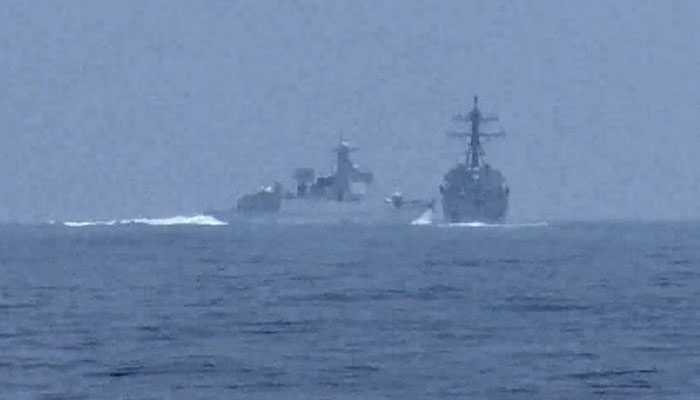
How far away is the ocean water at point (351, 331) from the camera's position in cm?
2758

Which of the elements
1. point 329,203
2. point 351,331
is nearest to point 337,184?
point 329,203

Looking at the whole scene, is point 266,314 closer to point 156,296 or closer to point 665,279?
point 156,296

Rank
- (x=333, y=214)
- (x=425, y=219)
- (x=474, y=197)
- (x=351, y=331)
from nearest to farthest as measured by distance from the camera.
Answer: (x=351, y=331), (x=474, y=197), (x=333, y=214), (x=425, y=219)

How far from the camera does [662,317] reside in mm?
38281

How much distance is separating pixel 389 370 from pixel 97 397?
15.5ft

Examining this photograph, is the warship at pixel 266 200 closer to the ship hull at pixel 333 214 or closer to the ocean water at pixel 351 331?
the ship hull at pixel 333 214

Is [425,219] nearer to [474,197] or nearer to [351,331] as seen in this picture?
[474,197]

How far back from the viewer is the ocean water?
90.5 feet

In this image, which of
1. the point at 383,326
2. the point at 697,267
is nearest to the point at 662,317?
the point at 383,326

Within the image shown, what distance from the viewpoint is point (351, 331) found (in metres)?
35.4

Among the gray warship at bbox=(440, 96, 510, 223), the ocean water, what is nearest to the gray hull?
the gray warship at bbox=(440, 96, 510, 223)

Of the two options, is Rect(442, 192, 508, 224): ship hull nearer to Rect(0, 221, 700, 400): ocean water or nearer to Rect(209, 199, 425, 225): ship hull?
Rect(209, 199, 425, 225): ship hull

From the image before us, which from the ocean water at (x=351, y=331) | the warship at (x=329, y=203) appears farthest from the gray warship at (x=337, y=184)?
the ocean water at (x=351, y=331)

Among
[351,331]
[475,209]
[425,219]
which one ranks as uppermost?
[475,209]
